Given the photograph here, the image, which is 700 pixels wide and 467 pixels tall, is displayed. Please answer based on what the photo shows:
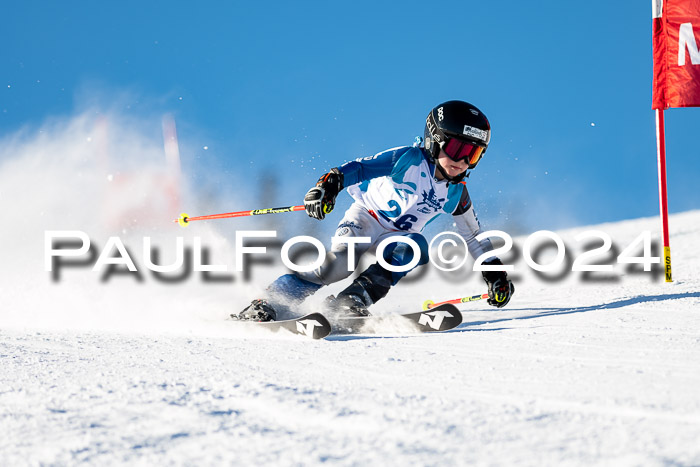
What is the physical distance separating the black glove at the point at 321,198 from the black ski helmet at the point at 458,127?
29.8 inches

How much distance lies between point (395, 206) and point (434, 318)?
104 centimetres

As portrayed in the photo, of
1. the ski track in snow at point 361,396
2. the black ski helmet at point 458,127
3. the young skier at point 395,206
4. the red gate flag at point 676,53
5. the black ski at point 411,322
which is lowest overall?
the ski track in snow at point 361,396

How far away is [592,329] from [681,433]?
78.9 inches

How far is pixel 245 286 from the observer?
6.11 m

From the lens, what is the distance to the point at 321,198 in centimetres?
395

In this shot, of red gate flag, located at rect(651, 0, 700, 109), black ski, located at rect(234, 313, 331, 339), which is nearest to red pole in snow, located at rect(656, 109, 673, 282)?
red gate flag, located at rect(651, 0, 700, 109)

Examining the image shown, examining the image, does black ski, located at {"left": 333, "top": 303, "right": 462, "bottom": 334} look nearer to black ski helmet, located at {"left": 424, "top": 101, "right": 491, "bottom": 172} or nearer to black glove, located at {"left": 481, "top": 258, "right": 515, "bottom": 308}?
black glove, located at {"left": 481, "top": 258, "right": 515, "bottom": 308}

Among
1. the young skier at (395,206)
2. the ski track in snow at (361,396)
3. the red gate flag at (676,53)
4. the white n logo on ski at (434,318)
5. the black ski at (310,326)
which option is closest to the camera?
the ski track in snow at (361,396)

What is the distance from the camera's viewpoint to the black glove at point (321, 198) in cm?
395

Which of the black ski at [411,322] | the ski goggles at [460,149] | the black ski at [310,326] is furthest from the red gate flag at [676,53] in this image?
the black ski at [310,326]

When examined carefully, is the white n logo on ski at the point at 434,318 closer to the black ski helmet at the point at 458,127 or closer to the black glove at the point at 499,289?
the black glove at the point at 499,289

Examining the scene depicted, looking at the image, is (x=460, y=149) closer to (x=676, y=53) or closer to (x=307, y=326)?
(x=307, y=326)

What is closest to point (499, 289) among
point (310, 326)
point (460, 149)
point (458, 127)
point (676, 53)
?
point (460, 149)

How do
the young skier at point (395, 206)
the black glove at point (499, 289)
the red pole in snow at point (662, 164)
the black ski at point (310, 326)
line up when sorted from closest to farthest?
the black ski at point (310, 326) → the young skier at point (395, 206) → the black glove at point (499, 289) → the red pole in snow at point (662, 164)
